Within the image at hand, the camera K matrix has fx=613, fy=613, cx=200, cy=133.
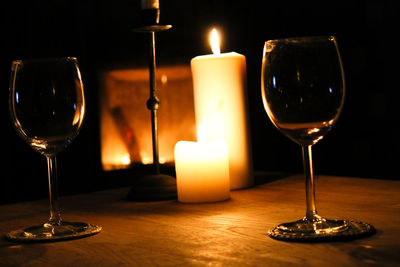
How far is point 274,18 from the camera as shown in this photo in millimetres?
1958

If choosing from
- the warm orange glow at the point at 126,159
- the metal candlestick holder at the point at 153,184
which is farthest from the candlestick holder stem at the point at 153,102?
Result: the warm orange glow at the point at 126,159

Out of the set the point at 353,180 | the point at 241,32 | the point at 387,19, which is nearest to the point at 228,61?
the point at 353,180

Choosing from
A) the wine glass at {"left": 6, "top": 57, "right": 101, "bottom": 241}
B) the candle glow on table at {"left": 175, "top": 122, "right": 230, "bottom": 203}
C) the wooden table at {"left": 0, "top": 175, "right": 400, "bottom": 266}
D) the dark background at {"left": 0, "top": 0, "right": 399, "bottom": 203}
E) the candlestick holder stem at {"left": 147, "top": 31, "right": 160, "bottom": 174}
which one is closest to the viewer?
the wooden table at {"left": 0, "top": 175, "right": 400, "bottom": 266}

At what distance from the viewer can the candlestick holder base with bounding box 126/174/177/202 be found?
99 centimetres

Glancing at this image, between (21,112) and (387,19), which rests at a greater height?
(387,19)

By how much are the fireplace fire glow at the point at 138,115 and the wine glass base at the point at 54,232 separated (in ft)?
2.60

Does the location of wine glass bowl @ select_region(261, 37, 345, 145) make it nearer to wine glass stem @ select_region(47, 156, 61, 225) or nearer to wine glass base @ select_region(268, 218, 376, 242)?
wine glass base @ select_region(268, 218, 376, 242)

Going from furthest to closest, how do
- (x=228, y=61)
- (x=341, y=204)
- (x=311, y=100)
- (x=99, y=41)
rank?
(x=99, y=41) → (x=228, y=61) → (x=341, y=204) → (x=311, y=100)

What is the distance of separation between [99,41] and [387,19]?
3.04ft

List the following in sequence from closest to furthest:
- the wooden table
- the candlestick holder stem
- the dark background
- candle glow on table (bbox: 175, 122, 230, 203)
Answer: the wooden table → candle glow on table (bbox: 175, 122, 230, 203) → the candlestick holder stem → the dark background

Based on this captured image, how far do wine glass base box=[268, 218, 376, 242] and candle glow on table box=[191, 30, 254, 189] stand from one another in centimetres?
38

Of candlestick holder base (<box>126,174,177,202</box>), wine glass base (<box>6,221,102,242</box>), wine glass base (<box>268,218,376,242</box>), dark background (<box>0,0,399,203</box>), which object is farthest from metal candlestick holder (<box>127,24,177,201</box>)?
dark background (<box>0,0,399,203</box>)

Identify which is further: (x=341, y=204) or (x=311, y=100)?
(x=341, y=204)

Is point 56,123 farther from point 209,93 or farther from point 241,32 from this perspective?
point 241,32
